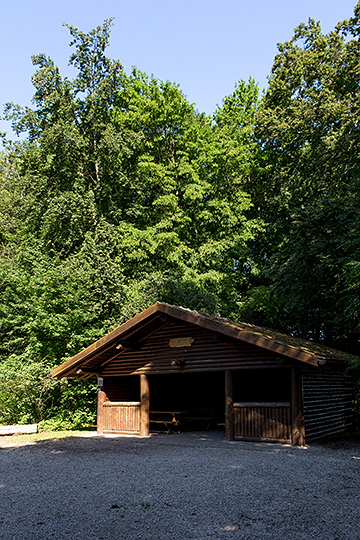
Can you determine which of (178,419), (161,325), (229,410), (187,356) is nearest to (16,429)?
(178,419)

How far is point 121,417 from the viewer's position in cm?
1528

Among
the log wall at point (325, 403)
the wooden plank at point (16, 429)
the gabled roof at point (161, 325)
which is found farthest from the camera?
the wooden plank at point (16, 429)

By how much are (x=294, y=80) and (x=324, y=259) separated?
10910 mm

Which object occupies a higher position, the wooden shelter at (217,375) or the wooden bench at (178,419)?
the wooden shelter at (217,375)

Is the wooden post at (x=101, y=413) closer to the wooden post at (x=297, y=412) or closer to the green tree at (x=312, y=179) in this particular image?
the wooden post at (x=297, y=412)

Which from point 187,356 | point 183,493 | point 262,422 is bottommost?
point 183,493

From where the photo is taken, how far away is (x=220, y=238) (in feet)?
85.7

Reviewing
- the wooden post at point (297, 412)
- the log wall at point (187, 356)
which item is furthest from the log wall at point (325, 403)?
the log wall at point (187, 356)

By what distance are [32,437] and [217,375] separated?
6.89 metres

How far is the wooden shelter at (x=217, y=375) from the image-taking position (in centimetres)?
1198

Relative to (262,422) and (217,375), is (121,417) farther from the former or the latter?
(262,422)

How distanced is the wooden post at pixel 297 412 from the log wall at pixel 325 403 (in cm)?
67

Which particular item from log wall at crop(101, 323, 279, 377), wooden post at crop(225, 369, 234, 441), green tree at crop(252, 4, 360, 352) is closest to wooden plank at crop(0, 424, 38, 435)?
log wall at crop(101, 323, 279, 377)

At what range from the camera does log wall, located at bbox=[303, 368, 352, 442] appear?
12.8m
